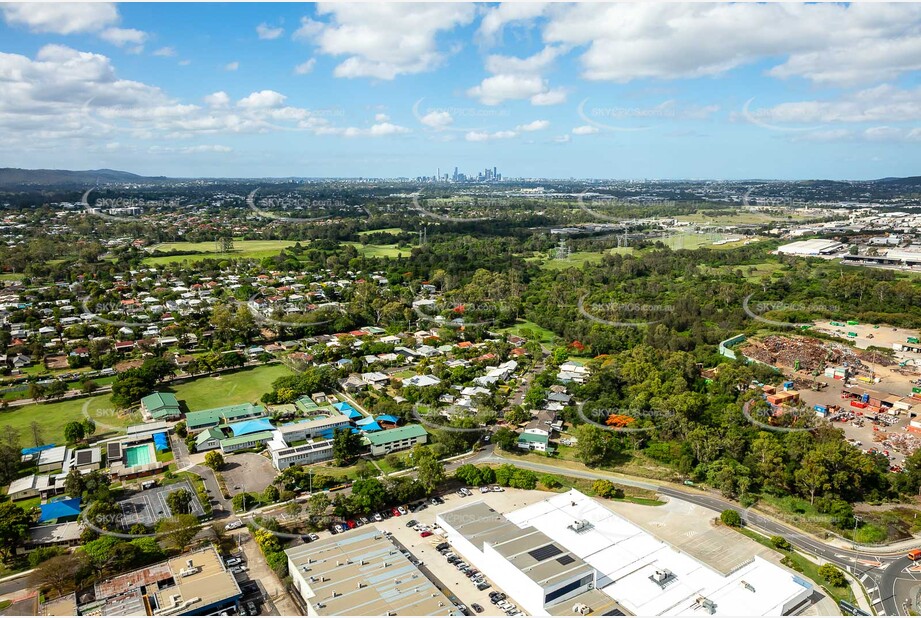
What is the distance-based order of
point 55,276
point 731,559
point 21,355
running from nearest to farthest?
1. point 731,559
2. point 21,355
3. point 55,276

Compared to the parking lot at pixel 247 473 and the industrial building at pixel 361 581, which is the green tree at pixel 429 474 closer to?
the industrial building at pixel 361 581

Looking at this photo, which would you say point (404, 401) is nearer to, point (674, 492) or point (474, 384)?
point (474, 384)

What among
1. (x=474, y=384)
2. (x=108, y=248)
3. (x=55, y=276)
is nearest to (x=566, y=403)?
(x=474, y=384)

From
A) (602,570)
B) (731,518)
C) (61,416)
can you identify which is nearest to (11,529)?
(61,416)

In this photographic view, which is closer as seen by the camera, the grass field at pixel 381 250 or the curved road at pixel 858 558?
the curved road at pixel 858 558

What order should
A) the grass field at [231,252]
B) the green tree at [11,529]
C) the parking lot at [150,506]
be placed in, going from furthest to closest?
1. the grass field at [231,252]
2. the parking lot at [150,506]
3. the green tree at [11,529]

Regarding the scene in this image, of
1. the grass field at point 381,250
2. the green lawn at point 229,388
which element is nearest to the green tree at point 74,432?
the green lawn at point 229,388

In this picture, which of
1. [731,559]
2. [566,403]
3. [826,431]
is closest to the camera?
[731,559]
